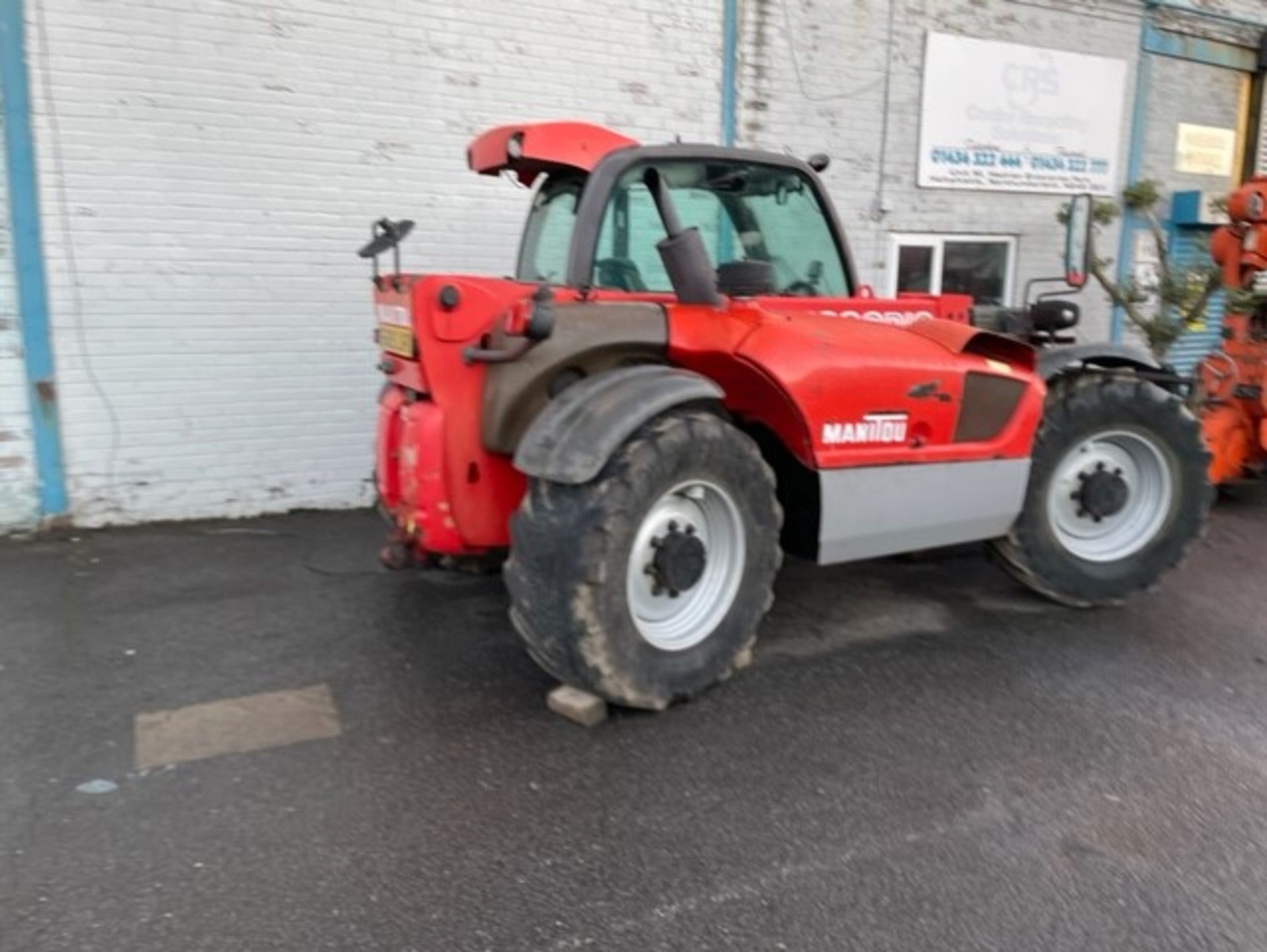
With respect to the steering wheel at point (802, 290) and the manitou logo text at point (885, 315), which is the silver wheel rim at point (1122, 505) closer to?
the manitou logo text at point (885, 315)

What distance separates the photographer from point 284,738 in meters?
3.78

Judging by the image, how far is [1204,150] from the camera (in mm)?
11109

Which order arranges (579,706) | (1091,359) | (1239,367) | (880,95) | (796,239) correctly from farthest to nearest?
(880,95), (1239,367), (1091,359), (796,239), (579,706)

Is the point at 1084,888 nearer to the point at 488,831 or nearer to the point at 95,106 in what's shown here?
the point at 488,831

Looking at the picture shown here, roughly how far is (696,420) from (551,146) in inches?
55.7

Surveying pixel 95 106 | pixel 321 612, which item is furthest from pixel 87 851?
pixel 95 106

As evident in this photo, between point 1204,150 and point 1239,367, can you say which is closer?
point 1239,367

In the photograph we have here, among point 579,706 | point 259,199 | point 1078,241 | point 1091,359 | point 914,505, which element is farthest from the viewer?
point 259,199

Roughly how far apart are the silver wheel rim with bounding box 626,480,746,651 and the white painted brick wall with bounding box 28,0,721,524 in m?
3.97

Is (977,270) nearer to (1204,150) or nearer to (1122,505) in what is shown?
(1204,150)

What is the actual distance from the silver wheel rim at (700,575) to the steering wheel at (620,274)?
0.96 metres

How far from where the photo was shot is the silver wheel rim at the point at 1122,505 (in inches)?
203

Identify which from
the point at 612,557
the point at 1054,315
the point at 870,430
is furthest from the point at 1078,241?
the point at 612,557

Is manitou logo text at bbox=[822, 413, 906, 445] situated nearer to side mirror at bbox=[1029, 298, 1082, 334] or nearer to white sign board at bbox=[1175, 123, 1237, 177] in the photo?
side mirror at bbox=[1029, 298, 1082, 334]
